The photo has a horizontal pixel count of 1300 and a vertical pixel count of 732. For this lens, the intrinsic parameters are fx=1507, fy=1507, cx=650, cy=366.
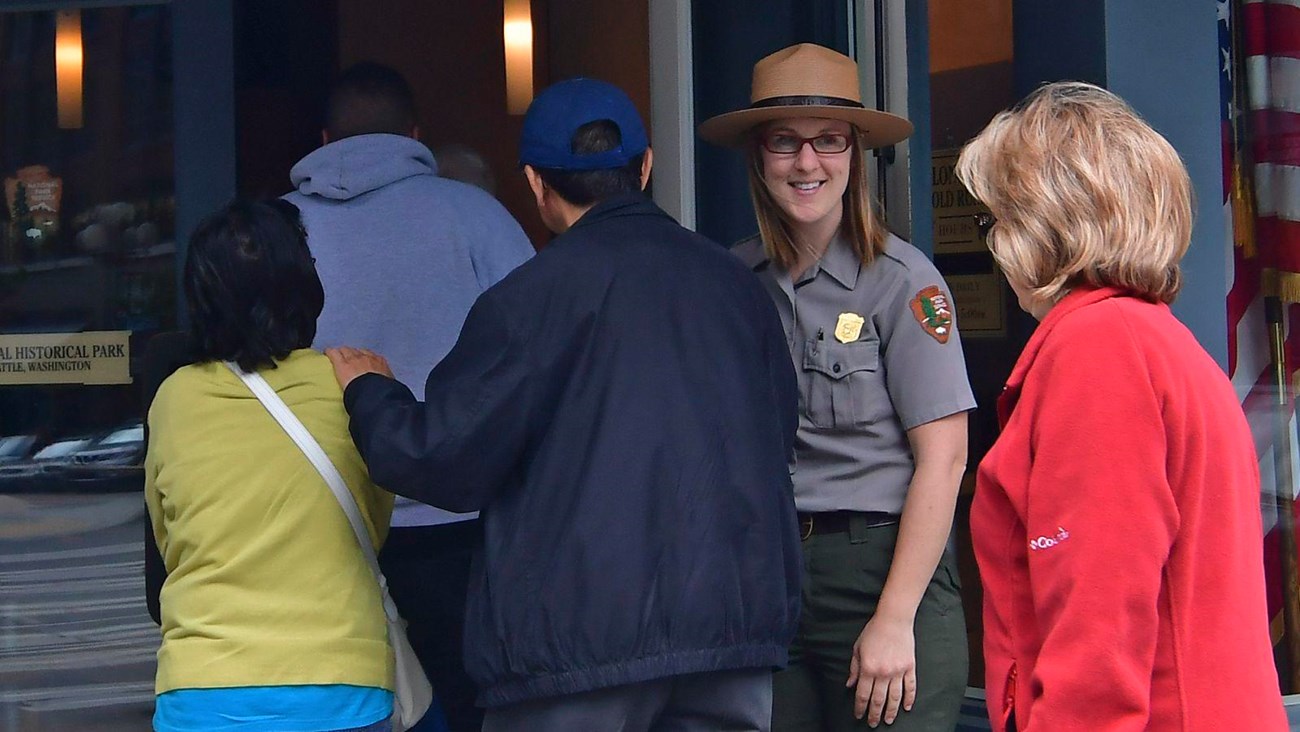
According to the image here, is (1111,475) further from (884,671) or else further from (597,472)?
(884,671)

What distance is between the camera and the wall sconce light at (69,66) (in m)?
3.80

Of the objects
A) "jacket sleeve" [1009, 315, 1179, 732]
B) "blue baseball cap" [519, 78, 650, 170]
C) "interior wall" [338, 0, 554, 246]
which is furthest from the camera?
"interior wall" [338, 0, 554, 246]

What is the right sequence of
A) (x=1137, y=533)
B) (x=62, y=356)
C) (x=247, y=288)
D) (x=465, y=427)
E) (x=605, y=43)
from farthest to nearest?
(x=605, y=43)
(x=62, y=356)
(x=247, y=288)
(x=465, y=427)
(x=1137, y=533)

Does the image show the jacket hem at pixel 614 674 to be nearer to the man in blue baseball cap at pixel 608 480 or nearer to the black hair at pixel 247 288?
the man in blue baseball cap at pixel 608 480

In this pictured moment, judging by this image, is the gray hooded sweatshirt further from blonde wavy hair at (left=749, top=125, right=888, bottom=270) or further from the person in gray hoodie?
blonde wavy hair at (left=749, top=125, right=888, bottom=270)

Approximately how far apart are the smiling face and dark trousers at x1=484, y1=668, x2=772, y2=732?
853 mm

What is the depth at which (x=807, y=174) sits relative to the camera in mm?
2613

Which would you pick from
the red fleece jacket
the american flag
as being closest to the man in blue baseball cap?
the red fleece jacket

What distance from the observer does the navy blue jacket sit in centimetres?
199

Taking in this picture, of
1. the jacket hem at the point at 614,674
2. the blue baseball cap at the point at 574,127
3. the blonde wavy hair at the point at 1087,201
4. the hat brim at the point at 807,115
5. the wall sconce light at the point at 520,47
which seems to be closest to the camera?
the blonde wavy hair at the point at 1087,201

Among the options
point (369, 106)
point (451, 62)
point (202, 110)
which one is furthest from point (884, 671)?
point (451, 62)

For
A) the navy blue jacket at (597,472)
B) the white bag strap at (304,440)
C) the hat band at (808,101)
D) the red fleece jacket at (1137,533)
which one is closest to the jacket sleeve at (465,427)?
the navy blue jacket at (597,472)

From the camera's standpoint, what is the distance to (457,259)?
8.85ft

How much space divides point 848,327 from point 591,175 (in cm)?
62
